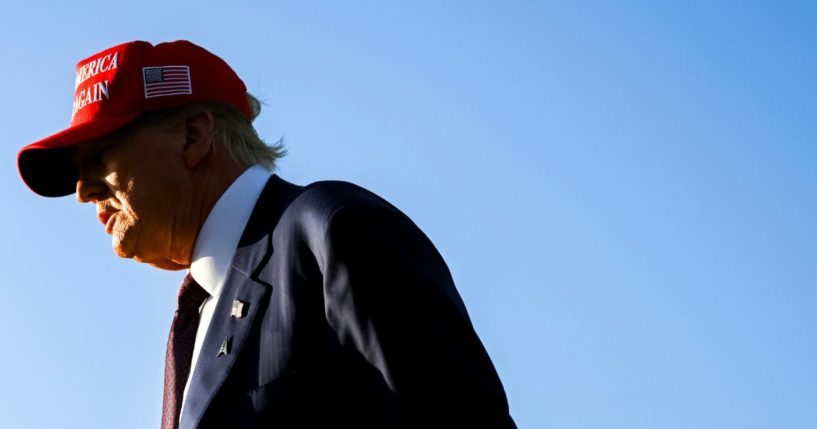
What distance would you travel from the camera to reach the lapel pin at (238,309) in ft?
12.9

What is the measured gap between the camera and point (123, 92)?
179 inches

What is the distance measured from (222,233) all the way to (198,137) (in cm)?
41

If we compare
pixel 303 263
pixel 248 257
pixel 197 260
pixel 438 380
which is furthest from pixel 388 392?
pixel 197 260

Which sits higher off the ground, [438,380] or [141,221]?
[141,221]

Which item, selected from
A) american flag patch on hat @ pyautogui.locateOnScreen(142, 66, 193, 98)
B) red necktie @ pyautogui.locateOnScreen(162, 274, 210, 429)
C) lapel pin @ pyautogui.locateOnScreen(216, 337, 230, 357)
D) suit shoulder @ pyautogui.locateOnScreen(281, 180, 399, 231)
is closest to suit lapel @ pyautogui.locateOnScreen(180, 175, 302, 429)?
lapel pin @ pyautogui.locateOnScreen(216, 337, 230, 357)

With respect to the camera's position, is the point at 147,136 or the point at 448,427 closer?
the point at 448,427

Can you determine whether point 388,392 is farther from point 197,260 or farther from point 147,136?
point 147,136

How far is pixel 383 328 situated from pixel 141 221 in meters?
1.31

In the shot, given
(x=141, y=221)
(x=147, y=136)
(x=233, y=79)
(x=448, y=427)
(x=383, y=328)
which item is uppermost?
(x=233, y=79)

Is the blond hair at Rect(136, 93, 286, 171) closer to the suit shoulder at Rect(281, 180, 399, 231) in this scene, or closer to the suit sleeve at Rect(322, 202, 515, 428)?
the suit shoulder at Rect(281, 180, 399, 231)

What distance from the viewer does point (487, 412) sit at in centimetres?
337

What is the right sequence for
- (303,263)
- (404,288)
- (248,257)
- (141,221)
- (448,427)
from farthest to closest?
(141,221) < (248,257) < (303,263) < (404,288) < (448,427)

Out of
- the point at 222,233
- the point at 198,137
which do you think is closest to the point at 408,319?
the point at 222,233

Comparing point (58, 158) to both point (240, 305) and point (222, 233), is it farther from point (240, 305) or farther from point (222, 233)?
point (240, 305)
